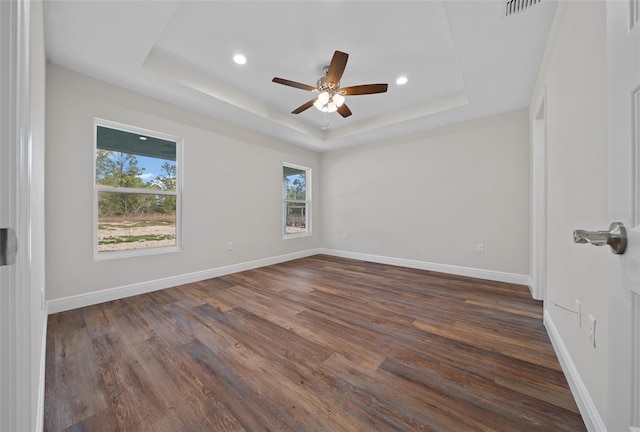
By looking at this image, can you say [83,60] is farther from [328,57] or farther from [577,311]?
[577,311]

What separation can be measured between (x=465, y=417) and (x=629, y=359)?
1.00 m

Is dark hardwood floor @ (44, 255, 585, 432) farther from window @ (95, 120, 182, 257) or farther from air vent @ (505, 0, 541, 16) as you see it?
air vent @ (505, 0, 541, 16)

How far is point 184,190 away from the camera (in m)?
3.25

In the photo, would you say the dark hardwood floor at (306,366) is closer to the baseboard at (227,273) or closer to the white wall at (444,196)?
the baseboard at (227,273)

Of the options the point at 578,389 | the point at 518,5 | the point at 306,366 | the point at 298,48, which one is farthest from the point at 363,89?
the point at 578,389

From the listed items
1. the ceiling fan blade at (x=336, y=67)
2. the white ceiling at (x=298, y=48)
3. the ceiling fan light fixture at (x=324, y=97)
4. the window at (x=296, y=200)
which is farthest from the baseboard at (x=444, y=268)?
the ceiling fan blade at (x=336, y=67)

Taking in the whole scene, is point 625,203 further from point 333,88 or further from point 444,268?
point 444,268

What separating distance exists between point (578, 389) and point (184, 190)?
159 inches

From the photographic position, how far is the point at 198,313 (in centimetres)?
235

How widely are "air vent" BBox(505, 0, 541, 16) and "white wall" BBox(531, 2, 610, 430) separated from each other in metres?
0.20

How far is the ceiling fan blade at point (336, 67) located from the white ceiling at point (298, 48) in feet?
1.03

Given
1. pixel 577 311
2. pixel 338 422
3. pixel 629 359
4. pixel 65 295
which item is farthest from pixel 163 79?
pixel 577 311

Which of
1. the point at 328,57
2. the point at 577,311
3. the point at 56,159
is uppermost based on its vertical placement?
the point at 328,57

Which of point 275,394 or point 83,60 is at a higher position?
point 83,60
